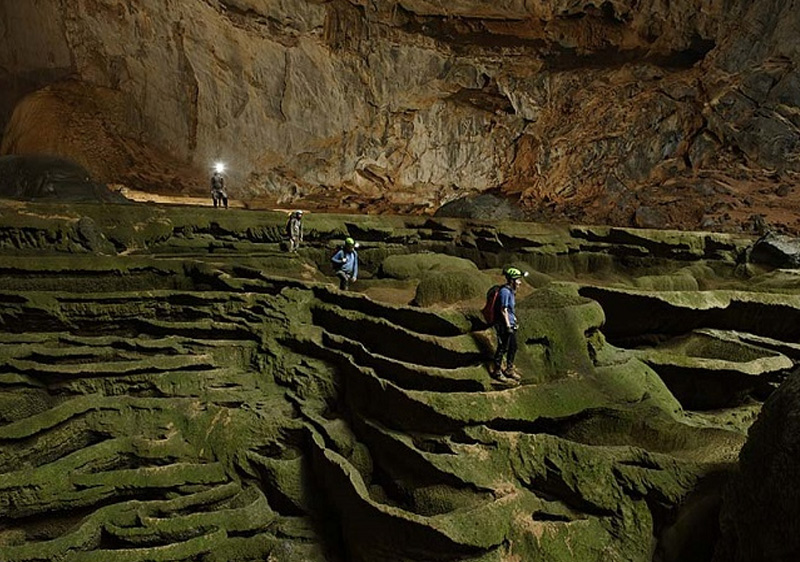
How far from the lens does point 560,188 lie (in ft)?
64.8

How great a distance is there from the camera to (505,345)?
20.9 ft

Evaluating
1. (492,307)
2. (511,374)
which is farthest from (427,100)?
(511,374)

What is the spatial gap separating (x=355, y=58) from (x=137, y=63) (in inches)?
263

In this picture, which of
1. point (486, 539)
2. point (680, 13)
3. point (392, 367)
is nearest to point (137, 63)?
point (392, 367)

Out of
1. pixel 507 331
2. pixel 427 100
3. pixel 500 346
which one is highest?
pixel 427 100

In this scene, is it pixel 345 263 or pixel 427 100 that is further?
pixel 427 100

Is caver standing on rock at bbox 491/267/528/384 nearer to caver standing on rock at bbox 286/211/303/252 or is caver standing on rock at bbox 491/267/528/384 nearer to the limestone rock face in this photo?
caver standing on rock at bbox 286/211/303/252

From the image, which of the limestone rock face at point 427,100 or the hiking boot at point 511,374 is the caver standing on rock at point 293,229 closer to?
the hiking boot at point 511,374

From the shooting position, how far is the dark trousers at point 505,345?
6289 mm

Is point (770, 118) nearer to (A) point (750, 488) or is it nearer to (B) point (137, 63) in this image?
(A) point (750, 488)

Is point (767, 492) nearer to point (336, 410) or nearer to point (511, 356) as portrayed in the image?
point (511, 356)

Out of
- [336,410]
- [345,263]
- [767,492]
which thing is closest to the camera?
[767,492]

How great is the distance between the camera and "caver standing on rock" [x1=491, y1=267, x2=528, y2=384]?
6.25 m

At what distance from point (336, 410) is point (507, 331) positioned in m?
3.16
